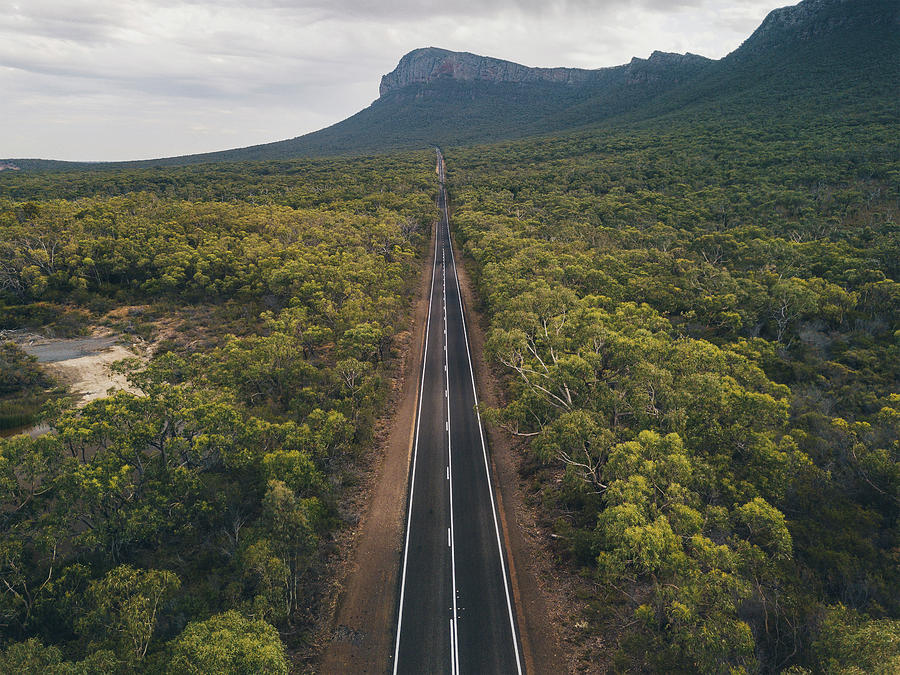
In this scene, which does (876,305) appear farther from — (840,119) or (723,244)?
(840,119)

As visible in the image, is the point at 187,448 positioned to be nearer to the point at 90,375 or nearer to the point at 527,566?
the point at 527,566

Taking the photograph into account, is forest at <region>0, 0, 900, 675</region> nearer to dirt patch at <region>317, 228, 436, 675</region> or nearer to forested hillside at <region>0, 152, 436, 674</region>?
forested hillside at <region>0, 152, 436, 674</region>

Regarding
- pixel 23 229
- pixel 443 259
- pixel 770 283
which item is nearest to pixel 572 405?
pixel 770 283

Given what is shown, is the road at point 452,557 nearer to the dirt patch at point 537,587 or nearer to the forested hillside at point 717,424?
the dirt patch at point 537,587

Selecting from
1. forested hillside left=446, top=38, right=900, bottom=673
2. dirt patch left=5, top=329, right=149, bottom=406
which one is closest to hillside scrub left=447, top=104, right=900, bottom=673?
forested hillside left=446, top=38, right=900, bottom=673

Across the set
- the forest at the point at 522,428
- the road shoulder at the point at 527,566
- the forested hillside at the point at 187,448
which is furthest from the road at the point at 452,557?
the forested hillside at the point at 187,448

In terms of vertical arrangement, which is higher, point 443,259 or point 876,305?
point 443,259

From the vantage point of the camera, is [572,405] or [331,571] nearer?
[331,571]
